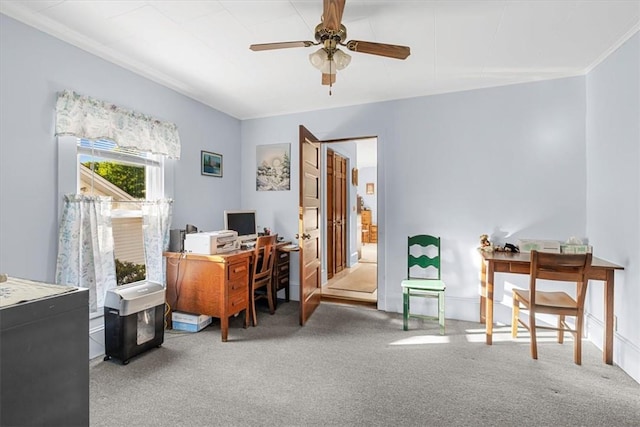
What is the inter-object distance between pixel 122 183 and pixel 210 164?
3.81 ft

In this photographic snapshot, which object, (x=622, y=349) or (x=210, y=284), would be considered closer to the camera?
(x=622, y=349)

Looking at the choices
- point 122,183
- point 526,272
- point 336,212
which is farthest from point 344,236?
point 122,183

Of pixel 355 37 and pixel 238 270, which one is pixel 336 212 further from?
pixel 355 37

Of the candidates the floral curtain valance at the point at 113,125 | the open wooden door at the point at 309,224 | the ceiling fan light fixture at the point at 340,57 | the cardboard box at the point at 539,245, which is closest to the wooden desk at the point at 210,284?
the open wooden door at the point at 309,224

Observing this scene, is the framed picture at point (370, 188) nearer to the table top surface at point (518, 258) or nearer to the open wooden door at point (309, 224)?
the open wooden door at point (309, 224)

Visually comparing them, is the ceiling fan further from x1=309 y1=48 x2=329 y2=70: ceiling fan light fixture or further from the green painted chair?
the green painted chair

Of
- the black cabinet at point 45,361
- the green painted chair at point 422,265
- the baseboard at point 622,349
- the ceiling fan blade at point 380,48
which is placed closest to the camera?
the black cabinet at point 45,361

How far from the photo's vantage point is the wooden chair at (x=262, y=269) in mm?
3264

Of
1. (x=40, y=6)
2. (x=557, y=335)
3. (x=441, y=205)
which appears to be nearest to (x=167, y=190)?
(x=40, y=6)

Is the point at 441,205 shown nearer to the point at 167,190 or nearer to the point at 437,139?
the point at 437,139

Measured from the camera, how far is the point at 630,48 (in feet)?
7.77

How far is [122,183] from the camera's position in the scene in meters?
2.93

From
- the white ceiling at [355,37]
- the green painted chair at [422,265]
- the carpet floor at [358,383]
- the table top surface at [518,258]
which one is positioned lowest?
the carpet floor at [358,383]

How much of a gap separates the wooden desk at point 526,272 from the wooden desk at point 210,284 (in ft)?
7.67
